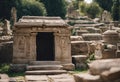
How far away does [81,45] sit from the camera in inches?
808

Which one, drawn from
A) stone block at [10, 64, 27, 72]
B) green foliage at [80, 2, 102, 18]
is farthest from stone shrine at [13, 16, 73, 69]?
green foliage at [80, 2, 102, 18]

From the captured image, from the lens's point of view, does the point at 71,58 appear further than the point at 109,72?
Yes

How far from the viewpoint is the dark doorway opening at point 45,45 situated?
63.4 feet

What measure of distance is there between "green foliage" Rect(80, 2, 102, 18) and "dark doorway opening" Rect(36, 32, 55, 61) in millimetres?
47669

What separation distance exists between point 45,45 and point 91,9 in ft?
160

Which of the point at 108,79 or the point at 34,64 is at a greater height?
the point at 108,79

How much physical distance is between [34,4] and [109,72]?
50921mm

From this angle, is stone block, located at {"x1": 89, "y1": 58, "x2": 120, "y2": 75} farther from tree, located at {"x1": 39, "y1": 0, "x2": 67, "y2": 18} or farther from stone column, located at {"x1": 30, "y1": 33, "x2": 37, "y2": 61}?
tree, located at {"x1": 39, "y1": 0, "x2": 67, "y2": 18}

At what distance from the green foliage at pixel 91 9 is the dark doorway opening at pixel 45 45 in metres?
47.7

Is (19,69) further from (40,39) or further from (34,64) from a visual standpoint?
(40,39)

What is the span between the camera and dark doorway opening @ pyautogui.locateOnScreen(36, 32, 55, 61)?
63.4 feet

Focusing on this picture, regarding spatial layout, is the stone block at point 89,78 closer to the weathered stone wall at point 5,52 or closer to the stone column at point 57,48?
the stone column at point 57,48

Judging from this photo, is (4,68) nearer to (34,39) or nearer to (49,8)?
(34,39)

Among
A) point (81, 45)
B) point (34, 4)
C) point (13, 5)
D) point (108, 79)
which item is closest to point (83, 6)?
point (34, 4)
